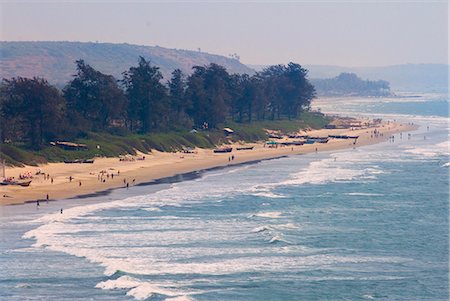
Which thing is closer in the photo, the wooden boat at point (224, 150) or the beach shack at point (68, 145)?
the beach shack at point (68, 145)

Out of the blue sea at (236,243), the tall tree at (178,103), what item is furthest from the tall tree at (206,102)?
the blue sea at (236,243)

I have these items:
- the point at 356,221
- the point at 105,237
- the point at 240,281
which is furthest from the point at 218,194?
the point at 240,281

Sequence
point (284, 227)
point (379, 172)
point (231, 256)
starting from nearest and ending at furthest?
point (231, 256)
point (284, 227)
point (379, 172)

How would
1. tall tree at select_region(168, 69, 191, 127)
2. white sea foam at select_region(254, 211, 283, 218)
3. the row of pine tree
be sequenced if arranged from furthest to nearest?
tall tree at select_region(168, 69, 191, 127) < the row of pine tree < white sea foam at select_region(254, 211, 283, 218)

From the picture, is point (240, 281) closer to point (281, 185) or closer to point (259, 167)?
point (281, 185)

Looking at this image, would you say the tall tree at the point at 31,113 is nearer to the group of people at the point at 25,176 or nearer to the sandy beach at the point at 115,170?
the sandy beach at the point at 115,170

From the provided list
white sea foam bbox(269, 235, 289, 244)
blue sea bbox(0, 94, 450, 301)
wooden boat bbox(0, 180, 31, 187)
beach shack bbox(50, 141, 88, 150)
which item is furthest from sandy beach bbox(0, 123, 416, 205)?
white sea foam bbox(269, 235, 289, 244)

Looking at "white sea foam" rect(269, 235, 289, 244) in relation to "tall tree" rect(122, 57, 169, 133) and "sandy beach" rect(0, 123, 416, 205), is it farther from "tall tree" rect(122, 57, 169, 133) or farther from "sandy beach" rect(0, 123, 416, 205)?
"tall tree" rect(122, 57, 169, 133)
